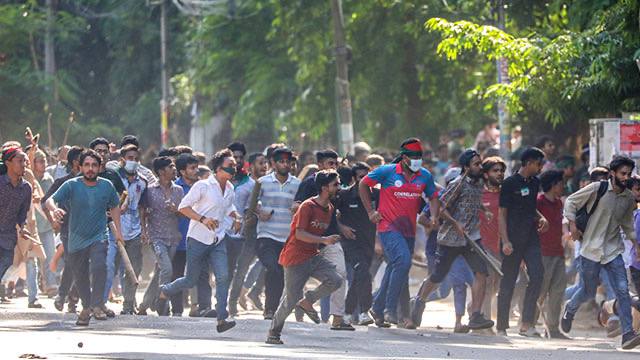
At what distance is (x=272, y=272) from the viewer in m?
17.1

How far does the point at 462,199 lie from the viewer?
17.2 metres

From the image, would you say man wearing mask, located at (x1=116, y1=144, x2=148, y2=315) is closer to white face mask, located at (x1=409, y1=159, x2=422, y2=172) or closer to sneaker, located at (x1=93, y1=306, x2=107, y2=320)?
sneaker, located at (x1=93, y1=306, x2=107, y2=320)

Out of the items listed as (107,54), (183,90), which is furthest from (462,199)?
(107,54)

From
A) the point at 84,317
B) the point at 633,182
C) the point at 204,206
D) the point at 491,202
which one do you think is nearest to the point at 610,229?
the point at 633,182

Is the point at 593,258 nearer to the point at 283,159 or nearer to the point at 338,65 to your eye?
the point at 283,159

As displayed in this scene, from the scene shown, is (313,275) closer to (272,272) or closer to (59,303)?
(272,272)

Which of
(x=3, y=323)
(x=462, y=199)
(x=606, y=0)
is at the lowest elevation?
(x=3, y=323)

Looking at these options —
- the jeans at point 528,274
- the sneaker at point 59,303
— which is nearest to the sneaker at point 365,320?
the jeans at point 528,274

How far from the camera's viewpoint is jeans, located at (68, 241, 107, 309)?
16078mm

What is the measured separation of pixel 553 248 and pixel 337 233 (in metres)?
2.64

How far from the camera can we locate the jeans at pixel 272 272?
1714 centimetres

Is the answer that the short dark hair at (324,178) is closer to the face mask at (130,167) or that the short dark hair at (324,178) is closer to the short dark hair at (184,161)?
the short dark hair at (184,161)

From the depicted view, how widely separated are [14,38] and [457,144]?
13.4 m

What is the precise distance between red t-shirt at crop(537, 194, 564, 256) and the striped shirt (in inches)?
95.0
